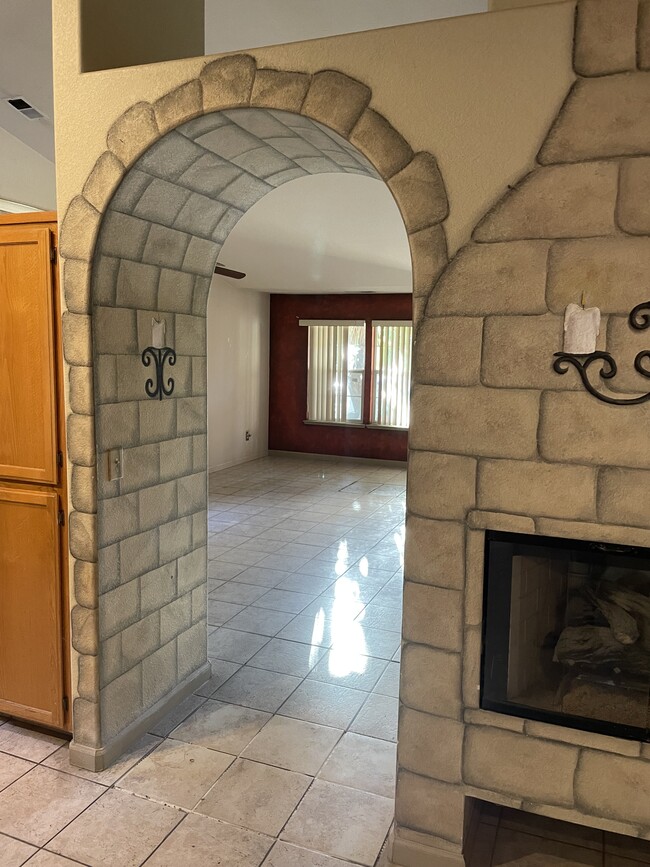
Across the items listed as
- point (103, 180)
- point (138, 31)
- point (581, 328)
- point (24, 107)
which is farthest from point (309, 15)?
point (581, 328)

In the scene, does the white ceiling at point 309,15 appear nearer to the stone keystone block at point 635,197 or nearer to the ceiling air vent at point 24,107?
the ceiling air vent at point 24,107

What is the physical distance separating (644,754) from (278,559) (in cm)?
333

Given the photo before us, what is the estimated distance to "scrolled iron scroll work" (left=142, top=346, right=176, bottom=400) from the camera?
103 inches

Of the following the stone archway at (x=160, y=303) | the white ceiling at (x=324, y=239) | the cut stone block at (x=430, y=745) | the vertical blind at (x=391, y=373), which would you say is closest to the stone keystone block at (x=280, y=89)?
the stone archway at (x=160, y=303)

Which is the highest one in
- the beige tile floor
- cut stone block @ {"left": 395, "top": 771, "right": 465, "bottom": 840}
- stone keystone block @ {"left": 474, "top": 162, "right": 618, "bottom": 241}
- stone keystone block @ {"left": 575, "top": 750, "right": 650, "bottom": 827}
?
stone keystone block @ {"left": 474, "top": 162, "right": 618, "bottom": 241}

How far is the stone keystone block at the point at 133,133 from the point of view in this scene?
213cm

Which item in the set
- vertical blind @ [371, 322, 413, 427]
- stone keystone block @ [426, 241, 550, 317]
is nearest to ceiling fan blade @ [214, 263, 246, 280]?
vertical blind @ [371, 322, 413, 427]

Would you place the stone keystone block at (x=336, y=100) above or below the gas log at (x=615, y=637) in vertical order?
above

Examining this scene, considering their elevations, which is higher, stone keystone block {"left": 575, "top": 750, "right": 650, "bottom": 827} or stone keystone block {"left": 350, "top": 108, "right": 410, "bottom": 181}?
Answer: stone keystone block {"left": 350, "top": 108, "right": 410, "bottom": 181}

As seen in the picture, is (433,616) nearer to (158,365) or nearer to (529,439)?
(529,439)

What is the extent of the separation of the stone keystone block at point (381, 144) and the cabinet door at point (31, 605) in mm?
1661

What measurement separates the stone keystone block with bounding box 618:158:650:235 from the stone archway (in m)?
0.45

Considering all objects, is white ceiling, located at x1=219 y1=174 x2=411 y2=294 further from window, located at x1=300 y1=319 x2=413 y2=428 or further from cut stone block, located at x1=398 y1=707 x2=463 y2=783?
cut stone block, located at x1=398 y1=707 x2=463 y2=783

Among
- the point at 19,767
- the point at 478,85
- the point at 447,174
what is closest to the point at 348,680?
the point at 19,767
